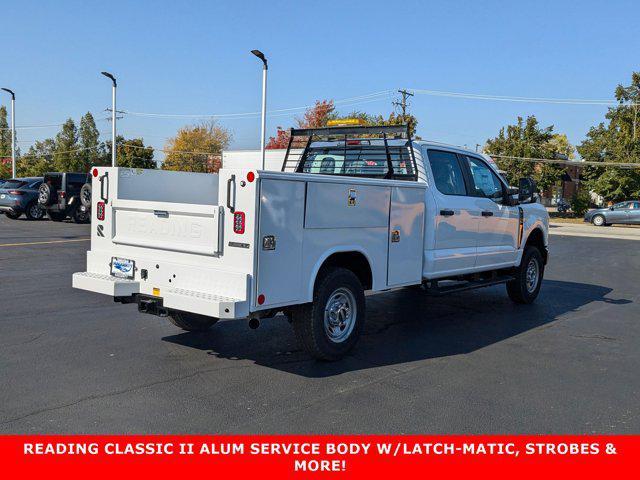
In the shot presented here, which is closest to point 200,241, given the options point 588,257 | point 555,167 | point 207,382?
point 207,382

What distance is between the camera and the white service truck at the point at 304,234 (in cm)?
508

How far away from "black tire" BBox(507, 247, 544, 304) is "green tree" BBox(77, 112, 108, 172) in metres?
68.4

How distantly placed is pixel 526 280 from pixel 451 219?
265 centimetres

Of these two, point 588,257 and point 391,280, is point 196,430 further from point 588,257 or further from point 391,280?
point 588,257

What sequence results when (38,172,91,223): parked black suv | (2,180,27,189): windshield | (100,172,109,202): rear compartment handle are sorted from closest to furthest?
(100,172,109,202): rear compartment handle < (38,172,91,223): parked black suv < (2,180,27,189): windshield

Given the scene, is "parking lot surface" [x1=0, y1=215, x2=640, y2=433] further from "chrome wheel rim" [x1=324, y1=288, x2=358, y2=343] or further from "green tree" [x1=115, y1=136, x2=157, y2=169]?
"green tree" [x1=115, y1=136, x2=157, y2=169]

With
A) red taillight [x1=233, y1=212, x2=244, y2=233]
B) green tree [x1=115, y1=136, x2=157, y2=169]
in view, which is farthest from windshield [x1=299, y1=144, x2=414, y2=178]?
green tree [x1=115, y1=136, x2=157, y2=169]

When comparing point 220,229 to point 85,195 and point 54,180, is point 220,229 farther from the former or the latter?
point 54,180

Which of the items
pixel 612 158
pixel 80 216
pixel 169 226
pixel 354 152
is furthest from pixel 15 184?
pixel 612 158

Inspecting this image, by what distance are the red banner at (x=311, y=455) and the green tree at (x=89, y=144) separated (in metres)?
72.0

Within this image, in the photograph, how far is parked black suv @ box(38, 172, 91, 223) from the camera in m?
22.1

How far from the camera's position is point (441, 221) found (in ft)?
23.7

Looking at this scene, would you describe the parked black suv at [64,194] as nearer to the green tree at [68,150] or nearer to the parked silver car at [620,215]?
the parked silver car at [620,215]

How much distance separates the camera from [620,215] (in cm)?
3788
